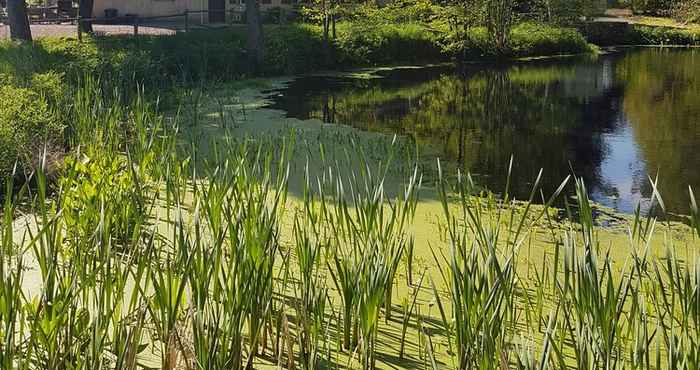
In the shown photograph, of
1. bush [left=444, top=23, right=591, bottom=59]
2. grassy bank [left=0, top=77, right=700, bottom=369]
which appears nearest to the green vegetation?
grassy bank [left=0, top=77, right=700, bottom=369]

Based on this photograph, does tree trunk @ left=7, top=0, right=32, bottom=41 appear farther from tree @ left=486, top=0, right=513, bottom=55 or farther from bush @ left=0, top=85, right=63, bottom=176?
tree @ left=486, top=0, right=513, bottom=55

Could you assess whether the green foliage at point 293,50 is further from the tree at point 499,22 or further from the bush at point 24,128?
the bush at point 24,128

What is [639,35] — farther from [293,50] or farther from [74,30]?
[74,30]

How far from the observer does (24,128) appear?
22.3ft

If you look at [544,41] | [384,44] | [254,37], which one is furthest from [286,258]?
[544,41]

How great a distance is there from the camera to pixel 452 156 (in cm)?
931

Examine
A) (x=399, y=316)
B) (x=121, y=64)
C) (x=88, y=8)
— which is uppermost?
(x=88, y=8)

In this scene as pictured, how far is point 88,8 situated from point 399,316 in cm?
1977

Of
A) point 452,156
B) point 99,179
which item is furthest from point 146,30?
point 99,179

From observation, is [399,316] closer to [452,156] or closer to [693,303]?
[693,303]

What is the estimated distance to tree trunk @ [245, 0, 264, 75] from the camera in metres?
17.4

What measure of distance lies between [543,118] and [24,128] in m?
7.99

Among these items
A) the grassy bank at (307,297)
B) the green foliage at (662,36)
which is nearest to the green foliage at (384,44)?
the green foliage at (662,36)

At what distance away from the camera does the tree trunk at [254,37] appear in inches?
685
